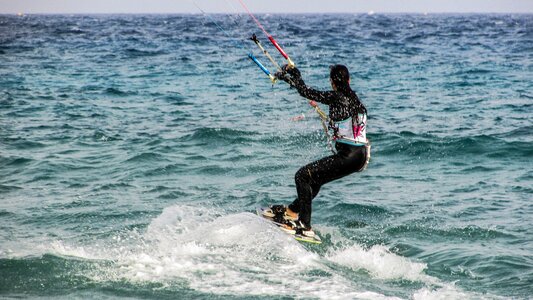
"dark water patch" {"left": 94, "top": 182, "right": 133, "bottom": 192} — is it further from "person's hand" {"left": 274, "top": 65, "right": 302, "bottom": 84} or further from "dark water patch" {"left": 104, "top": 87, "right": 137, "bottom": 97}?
"dark water patch" {"left": 104, "top": 87, "right": 137, "bottom": 97}

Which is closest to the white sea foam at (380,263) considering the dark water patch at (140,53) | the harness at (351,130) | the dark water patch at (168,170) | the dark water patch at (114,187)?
the harness at (351,130)

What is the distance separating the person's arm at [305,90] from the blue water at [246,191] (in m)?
2.06

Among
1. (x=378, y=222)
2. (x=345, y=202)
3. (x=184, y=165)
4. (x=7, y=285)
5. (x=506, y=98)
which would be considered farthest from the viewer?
(x=506, y=98)

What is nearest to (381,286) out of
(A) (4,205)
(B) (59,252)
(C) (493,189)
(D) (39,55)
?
(B) (59,252)

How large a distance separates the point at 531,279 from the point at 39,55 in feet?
125

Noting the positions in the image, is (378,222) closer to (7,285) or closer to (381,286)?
(381,286)

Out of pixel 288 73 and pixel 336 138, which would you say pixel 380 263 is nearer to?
pixel 336 138

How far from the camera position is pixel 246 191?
14250 mm

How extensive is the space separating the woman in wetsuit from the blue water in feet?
2.14

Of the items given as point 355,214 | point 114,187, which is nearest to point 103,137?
point 114,187

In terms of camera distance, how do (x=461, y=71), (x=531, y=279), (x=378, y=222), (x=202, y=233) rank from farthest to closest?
(x=461, y=71) → (x=378, y=222) → (x=202, y=233) → (x=531, y=279)

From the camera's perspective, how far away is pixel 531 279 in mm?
9492

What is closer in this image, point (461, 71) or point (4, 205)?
point (4, 205)

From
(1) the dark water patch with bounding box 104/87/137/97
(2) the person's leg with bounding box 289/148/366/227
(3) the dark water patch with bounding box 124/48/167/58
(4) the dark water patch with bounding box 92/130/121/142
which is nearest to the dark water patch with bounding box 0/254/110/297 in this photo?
(2) the person's leg with bounding box 289/148/366/227
